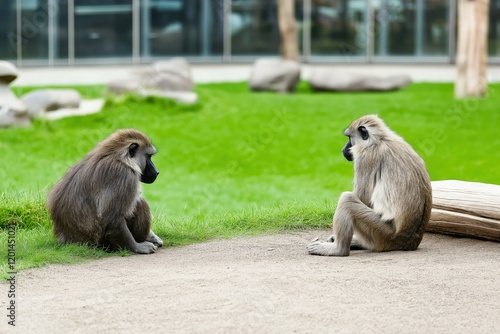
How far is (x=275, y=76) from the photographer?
24.5 meters

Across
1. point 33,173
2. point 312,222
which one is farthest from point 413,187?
point 33,173

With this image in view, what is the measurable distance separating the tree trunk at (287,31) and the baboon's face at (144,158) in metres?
18.9

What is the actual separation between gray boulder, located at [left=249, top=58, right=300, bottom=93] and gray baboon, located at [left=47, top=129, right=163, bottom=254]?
16.4 meters

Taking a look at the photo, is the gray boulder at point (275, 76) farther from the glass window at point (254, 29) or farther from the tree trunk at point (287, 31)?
the glass window at point (254, 29)

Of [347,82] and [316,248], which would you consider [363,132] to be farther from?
[347,82]

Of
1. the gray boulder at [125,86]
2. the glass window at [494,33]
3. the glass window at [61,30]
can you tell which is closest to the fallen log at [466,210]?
the gray boulder at [125,86]

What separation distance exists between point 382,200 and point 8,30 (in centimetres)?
2474

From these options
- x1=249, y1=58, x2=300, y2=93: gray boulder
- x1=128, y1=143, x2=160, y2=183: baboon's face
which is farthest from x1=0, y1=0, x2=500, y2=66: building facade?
x1=128, y1=143, x2=160, y2=183: baboon's face

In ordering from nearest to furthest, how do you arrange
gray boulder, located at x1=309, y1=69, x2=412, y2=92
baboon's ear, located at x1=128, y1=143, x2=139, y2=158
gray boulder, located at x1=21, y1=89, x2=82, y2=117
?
1. baboon's ear, located at x1=128, y1=143, x2=139, y2=158
2. gray boulder, located at x1=21, y1=89, x2=82, y2=117
3. gray boulder, located at x1=309, y1=69, x2=412, y2=92

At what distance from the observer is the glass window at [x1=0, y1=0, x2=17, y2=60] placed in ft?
97.8

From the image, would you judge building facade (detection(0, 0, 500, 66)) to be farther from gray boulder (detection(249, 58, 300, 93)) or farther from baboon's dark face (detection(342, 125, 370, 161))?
baboon's dark face (detection(342, 125, 370, 161))

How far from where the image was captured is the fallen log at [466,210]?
28.5 feet

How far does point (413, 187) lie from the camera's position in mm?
7969

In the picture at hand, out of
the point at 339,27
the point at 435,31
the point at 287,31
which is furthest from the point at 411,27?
the point at 287,31
